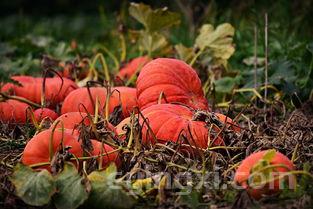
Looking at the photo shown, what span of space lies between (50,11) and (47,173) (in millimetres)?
9328

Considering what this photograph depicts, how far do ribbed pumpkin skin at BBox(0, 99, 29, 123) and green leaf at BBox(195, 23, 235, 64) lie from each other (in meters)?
1.30

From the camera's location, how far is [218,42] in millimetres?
4629

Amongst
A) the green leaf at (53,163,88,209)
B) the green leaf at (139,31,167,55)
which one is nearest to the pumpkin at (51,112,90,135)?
the green leaf at (53,163,88,209)

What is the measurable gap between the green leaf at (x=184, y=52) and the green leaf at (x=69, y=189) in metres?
2.20

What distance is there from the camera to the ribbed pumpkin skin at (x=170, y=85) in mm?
3572

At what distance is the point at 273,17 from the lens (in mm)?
5852

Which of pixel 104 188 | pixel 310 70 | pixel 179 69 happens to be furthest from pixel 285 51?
pixel 104 188

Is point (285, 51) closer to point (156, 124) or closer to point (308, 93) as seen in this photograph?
point (308, 93)

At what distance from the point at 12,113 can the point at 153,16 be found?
1.24 meters

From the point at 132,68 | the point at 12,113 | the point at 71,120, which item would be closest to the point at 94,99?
the point at 12,113

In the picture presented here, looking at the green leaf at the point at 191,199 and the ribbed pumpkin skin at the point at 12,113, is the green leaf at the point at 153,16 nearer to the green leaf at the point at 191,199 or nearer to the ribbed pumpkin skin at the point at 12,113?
the ribbed pumpkin skin at the point at 12,113

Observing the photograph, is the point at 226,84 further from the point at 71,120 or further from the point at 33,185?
the point at 33,185

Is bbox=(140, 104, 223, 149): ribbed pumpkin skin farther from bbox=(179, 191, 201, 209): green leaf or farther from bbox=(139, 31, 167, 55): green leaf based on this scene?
bbox=(139, 31, 167, 55): green leaf

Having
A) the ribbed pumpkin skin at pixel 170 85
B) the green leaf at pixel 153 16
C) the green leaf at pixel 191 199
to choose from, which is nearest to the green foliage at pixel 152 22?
the green leaf at pixel 153 16
